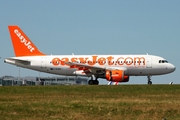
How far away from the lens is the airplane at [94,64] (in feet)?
198

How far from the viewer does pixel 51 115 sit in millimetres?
23875

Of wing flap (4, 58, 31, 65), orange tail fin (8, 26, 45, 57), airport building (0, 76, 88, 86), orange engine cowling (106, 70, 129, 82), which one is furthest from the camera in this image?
airport building (0, 76, 88, 86)

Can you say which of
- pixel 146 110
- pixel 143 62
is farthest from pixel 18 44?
pixel 146 110

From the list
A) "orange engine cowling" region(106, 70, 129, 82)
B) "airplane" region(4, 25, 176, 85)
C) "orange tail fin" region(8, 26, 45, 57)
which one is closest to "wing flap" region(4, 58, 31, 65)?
"airplane" region(4, 25, 176, 85)

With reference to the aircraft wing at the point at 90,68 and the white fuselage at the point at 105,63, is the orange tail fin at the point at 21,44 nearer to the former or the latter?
the white fuselage at the point at 105,63

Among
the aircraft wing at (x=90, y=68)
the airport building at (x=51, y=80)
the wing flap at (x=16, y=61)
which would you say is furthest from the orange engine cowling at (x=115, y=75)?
the airport building at (x=51, y=80)

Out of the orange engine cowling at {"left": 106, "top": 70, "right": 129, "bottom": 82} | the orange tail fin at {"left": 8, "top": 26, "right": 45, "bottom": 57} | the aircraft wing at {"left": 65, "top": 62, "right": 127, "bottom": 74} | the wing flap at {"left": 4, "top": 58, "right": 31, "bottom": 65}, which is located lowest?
the orange engine cowling at {"left": 106, "top": 70, "right": 129, "bottom": 82}

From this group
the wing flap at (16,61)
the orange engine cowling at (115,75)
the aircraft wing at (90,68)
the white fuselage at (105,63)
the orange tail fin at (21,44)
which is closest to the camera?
the orange engine cowling at (115,75)

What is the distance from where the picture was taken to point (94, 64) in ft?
203

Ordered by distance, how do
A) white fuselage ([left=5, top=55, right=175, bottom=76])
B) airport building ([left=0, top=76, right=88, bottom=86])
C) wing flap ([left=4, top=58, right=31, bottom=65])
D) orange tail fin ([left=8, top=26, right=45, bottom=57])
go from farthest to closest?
airport building ([left=0, top=76, right=88, bottom=86])
orange tail fin ([left=8, top=26, right=45, bottom=57])
wing flap ([left=4, top=58, right=31, bottom=65])
white fuselage ([left=5, top=55, right=175, bottom=76])

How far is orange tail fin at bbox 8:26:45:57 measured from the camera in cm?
6580

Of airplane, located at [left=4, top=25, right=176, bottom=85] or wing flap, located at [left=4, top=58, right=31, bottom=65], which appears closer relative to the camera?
airplane, located at [left=4, top=25, right=176, bottom=85]

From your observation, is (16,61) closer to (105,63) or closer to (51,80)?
(105,63)

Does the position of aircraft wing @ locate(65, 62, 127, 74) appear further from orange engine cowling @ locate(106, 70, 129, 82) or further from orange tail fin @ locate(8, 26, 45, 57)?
orange tail fin @ locate(8, 26, 45, 57)
